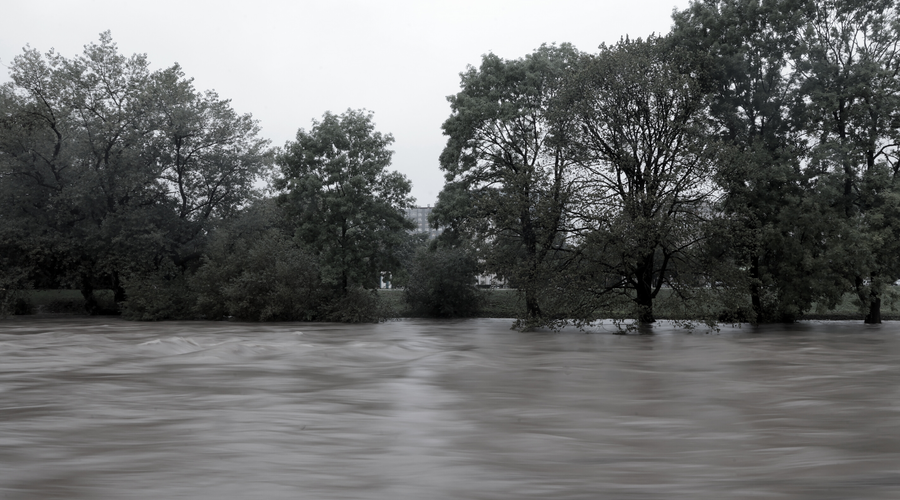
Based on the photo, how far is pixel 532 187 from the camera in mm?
34500

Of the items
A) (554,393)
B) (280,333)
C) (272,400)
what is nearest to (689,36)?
(280,333)

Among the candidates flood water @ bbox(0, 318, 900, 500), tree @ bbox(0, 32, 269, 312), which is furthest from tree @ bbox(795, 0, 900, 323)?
tree @ bbox(0, 32, 269, 312)

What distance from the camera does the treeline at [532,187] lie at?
32.9 metres

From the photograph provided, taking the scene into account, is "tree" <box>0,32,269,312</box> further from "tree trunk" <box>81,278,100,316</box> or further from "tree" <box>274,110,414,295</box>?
"tree" <box>274,110,414,295</box>

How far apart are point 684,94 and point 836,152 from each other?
26.4ft

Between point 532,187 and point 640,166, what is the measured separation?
5.28 metres

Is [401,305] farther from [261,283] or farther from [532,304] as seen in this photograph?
[532,304]

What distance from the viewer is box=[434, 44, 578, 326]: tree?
3428 centimetres

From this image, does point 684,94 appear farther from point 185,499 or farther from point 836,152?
point 185,499

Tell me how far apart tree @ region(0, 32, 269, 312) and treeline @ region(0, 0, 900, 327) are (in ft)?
0.49

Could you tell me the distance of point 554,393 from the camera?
49.6 feet

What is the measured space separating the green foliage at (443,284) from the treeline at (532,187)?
139 mm

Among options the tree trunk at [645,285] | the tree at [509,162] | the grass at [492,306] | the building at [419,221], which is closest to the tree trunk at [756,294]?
the tree trunk at [645,285]

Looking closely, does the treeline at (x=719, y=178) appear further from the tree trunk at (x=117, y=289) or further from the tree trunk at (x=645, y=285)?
the tree trunk at (x=117, y=289)
